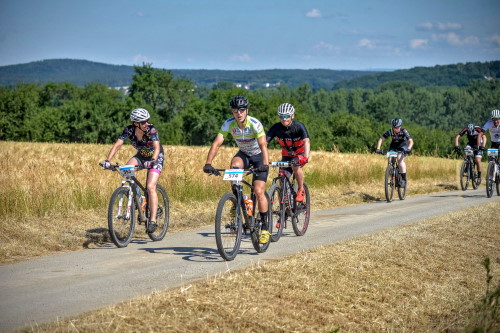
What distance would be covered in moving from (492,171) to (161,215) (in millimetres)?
13221

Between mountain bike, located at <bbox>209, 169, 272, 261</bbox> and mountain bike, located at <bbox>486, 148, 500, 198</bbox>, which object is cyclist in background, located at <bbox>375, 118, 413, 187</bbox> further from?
mountain bike, located at <bbox>209, 169, 272, 261</bbox>

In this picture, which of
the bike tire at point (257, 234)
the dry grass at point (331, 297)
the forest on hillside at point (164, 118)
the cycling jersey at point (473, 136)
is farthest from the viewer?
the forest on hillside at point (164, 118)

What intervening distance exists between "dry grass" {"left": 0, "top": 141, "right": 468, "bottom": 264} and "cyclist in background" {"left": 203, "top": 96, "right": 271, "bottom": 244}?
2.93 metres

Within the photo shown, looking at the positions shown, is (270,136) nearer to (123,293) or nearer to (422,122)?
(123,293)

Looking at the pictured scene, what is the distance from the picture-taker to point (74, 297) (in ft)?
21.2

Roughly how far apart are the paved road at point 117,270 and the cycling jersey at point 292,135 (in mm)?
1643

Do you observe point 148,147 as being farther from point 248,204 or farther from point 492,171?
point 492,171

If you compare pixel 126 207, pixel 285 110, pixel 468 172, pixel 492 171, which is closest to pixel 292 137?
pixel 285 110

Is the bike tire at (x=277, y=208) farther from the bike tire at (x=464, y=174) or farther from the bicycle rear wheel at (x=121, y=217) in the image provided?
the bike tire at (x=464, y=174)

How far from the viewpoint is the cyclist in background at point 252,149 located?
8828 millimetres

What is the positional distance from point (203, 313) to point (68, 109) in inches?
3323

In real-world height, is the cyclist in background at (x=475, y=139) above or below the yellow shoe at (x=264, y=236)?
above

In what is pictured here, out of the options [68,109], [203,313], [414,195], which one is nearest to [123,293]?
[203,313]

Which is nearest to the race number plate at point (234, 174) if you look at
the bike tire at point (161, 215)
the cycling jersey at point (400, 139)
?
the bike tire at point (161, 215)
